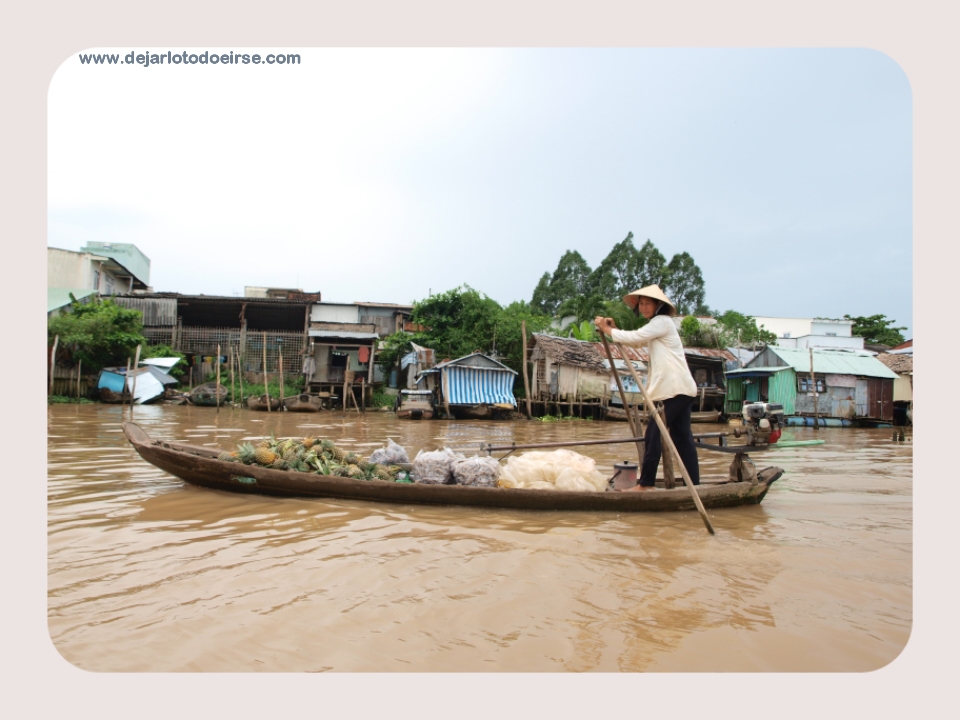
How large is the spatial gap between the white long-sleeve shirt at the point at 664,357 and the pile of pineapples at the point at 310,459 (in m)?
1.94

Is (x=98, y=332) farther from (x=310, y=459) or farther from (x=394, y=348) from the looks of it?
(x=310, y=459)

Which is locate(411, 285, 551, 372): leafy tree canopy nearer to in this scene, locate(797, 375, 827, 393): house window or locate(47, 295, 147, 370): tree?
locate(797, 375, 827, 393): house window

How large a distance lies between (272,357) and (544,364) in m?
9.47

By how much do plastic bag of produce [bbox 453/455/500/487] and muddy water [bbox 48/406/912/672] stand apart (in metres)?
0.25

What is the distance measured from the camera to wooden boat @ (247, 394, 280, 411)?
17.6m

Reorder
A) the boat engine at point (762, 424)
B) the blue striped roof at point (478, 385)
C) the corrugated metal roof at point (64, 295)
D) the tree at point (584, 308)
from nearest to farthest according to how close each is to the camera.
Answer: the boat engine at point (762, 424), the corrugated metal roof at point (64, 295), the blue striped roof at point (478, 385), the tree at point (584, 308)

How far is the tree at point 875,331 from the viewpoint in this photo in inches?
1014

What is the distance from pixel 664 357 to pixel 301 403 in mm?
15112

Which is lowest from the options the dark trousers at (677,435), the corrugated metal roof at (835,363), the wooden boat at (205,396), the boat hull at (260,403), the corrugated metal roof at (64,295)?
the boat hull at (260,403)

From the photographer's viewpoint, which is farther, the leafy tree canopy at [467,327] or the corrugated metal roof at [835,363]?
the leafy tree canopy at [467,327]

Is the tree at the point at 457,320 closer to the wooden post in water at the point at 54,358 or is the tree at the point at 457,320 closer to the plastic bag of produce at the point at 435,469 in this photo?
the wooden post in water at the point at 54,358

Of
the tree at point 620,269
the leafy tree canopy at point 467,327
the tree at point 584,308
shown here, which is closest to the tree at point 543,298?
the tree at point 620,269

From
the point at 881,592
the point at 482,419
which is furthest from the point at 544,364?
the point at 881,592

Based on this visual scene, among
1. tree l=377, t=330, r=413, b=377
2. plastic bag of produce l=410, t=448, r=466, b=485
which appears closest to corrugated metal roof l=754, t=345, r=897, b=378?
tree l=377, t=330, r=413, b=377
